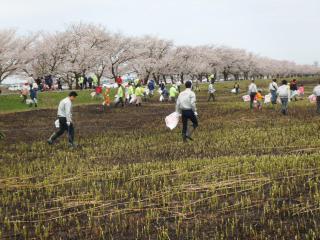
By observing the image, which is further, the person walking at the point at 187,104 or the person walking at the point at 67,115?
the person walking at the point at 187,104

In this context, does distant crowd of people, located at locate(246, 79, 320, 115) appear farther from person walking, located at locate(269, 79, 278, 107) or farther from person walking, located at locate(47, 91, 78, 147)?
person walking, located at locate(47, 91, 78, 147)

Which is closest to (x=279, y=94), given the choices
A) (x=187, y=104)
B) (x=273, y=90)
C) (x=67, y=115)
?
(x=273, y=90)

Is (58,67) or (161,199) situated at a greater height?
(58,67)

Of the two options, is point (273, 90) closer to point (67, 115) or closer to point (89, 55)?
point (67, 115)

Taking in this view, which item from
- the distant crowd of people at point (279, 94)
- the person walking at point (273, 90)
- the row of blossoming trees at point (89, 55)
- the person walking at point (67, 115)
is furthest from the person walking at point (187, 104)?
the row of blossoming trees at point (89, 55)

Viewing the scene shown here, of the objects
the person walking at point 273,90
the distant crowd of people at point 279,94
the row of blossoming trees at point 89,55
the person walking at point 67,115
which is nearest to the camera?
the person walking at point 67,115

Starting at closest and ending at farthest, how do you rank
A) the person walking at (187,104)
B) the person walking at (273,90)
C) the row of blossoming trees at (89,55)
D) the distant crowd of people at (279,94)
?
the person walking at (187,104), the distant crowd of people at (279,94), the person walking at (273,90), the row of blossoming trees at (89,55)

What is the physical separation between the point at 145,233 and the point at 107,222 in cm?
76

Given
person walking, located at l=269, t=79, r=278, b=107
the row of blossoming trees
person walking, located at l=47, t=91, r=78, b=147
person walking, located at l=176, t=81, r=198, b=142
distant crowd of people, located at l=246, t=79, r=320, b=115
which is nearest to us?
person walking, located at l=47, t=91, r=78, b=147

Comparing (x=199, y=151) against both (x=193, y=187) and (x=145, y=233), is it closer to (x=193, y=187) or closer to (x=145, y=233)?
(x=193, y=187)

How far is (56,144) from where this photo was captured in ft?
47.0

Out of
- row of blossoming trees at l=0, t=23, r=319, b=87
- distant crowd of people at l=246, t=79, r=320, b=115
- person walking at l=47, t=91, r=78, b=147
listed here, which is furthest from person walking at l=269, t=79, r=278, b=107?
row of blossoming trees at l=0, t=23, r=319, b=87

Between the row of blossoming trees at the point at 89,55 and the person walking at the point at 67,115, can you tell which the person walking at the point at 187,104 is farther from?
the row of blossoming trees at the point at 89,55

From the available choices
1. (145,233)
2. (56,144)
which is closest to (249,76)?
(56,144)
